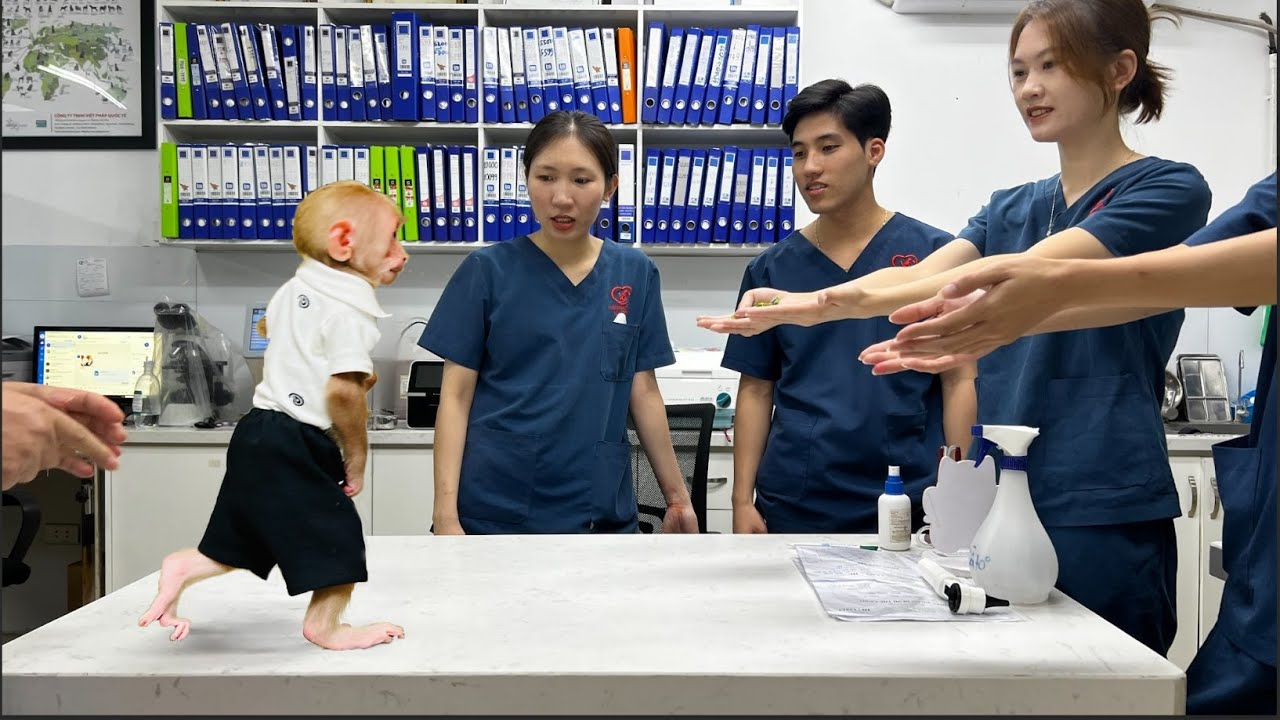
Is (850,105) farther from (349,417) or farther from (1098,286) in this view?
(349,417)

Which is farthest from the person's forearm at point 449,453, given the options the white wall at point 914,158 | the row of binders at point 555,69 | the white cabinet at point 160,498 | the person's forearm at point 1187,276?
the white wall at point 914,158

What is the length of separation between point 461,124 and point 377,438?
3.66ft

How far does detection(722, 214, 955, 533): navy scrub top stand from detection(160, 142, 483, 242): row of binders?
1685 mm

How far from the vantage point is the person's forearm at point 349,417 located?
0.92 m

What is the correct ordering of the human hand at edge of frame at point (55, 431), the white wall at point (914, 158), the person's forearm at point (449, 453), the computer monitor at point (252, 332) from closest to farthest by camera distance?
the human hand at edge of frame at point (55, 431)
the person's forearm at point (449, 453)
the computer monitor at point (252, 332)
the white wall at point (914, 158)

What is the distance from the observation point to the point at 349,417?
0.93 metres

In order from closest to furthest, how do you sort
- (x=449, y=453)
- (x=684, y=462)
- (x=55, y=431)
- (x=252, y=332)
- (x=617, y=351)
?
1. (x=55, y=431)
2. (x=449, y=453)
3. (x=617, y=351)
4. (x=684, y=462)
5. (x=252, y=332)

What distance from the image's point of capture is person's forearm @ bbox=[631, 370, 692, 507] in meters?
1.96

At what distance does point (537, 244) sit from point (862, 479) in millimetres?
773

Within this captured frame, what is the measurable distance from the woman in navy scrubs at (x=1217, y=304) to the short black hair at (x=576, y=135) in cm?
79

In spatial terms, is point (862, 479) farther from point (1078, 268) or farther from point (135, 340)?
point (135, 340)

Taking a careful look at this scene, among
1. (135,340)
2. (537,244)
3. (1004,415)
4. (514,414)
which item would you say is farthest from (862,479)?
(135,340)

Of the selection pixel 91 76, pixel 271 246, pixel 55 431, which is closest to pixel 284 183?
pixel 271 246

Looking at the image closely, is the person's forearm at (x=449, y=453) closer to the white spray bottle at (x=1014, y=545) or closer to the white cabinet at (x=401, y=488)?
the white spray bottle at (x=1014, y=545)
